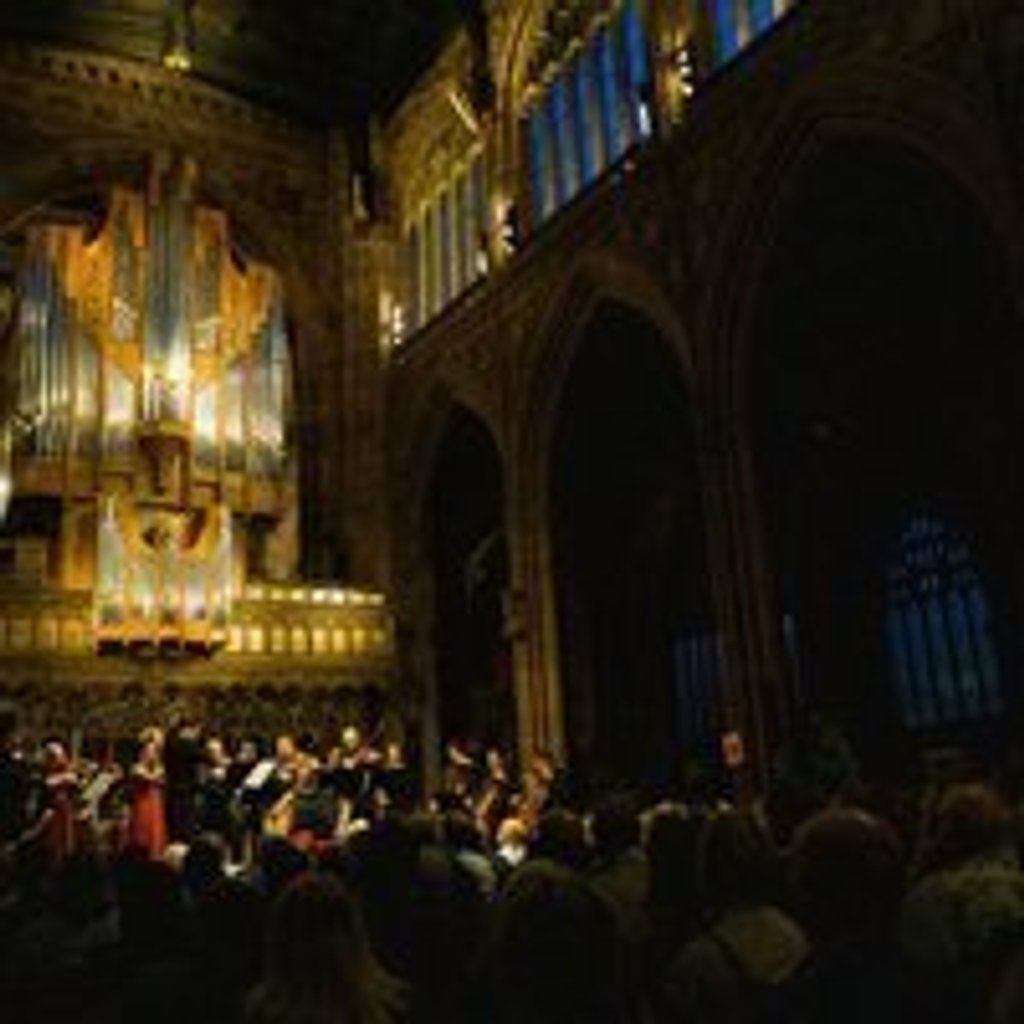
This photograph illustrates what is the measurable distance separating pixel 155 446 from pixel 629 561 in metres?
7.95

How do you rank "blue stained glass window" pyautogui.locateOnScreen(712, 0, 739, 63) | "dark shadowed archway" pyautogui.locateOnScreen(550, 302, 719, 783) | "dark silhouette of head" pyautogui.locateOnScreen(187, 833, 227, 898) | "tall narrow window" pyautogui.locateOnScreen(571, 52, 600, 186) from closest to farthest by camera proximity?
"dark silhouette of head" pyautogui.locateOnScreen(187, 833, 227, 898)
"blue stained glass window" pyautogui.locateOnScreen(712, 0, 739, 63)
"tall narrow window" pyautogui.locateOnScreen(571, 52, 600, 186)
"dark shadowed archway" pyautogui.locateOnScreen(550, 302, 719, 783)

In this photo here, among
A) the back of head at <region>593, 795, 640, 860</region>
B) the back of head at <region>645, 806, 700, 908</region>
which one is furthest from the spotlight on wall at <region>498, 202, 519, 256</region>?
the back of head at <region>645, 806, 700, 908</region>

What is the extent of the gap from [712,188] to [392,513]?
8.88 metres

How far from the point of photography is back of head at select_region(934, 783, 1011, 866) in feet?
12.8

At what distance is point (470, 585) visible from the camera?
71.2 ft

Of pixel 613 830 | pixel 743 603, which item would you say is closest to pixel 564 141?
pixel 743 603

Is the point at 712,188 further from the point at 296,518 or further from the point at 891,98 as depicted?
the point at 296,518

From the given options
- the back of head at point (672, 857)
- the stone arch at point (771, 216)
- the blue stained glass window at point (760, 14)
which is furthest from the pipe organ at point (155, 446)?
the back of head at point (672, 857)

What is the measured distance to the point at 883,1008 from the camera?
2.99 metres

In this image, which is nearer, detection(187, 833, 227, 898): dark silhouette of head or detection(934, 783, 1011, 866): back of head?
detection(934, 783, 1011, 866): back of head

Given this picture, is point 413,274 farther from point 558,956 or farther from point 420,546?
point 558,956

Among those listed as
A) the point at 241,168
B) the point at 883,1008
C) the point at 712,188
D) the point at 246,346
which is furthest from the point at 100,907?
the point at 241,168

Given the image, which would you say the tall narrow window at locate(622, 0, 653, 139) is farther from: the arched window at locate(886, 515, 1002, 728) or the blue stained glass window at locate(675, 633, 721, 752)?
the blue stained glass window at locate(675, 633, 721, 752)

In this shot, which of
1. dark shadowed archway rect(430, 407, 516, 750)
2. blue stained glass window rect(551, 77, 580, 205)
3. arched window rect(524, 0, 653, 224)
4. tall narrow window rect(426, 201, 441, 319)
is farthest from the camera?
tall narrow window rect(426, 201, 441, 319)
